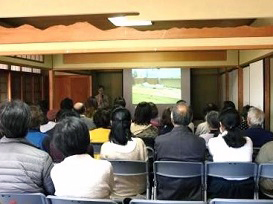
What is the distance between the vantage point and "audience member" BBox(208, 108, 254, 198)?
287 centimetres

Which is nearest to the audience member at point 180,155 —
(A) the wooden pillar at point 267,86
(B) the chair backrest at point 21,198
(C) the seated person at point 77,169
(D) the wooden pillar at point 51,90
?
(C) the seated person at point 77,169

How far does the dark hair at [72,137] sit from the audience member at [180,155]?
43.6 inches

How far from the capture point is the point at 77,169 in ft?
6.40

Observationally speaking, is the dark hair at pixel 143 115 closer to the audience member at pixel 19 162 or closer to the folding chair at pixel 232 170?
the folding chair at pixel 232 170

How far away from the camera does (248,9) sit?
4.11m

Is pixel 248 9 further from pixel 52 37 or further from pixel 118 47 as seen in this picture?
pixel 52 37

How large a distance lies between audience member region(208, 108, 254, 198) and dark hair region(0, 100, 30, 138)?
1.54 m

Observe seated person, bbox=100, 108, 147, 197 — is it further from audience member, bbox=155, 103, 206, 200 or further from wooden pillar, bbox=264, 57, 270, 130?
wooden pillar, bbox=264, 57, 270, 130

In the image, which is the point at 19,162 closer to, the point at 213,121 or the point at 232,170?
the point at 232,170

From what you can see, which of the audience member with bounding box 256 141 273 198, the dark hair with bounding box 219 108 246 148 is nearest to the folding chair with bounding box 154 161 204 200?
the dark hair with bounding box 219 108 246 148

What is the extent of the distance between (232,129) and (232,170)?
42 centimetres

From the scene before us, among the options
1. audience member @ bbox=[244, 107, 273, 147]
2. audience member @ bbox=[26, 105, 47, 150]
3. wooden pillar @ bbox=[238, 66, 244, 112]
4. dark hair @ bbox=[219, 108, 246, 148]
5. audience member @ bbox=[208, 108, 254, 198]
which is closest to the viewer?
audience member @ bbox=[208, 108, 254, 198]

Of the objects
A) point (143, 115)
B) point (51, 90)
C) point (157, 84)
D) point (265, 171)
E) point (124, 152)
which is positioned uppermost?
point (157, 84)

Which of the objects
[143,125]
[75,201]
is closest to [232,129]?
[143,125]
